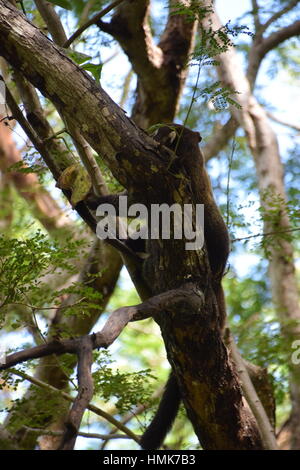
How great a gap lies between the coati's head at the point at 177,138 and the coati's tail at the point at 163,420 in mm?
1382

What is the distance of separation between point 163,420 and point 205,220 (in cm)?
126

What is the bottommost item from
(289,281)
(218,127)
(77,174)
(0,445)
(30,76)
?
(0,445)

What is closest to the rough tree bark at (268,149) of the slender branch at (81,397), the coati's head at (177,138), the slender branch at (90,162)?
the coati's head at (177,138)

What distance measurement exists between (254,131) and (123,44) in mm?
2227

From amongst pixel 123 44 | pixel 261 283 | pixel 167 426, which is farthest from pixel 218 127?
pixel 167 426

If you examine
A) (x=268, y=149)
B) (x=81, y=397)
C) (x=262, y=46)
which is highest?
(x=262, y=46)

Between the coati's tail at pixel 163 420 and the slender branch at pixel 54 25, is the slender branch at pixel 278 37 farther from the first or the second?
the coati's tail at pixel 163 420

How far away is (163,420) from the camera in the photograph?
3549 millimetres

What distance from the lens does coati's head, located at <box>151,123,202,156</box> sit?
2881 millimetres

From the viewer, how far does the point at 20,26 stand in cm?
263

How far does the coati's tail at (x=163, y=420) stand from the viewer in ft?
11.6

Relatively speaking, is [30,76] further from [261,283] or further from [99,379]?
[261,283]

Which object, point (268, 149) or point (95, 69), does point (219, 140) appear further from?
point (95, 69)

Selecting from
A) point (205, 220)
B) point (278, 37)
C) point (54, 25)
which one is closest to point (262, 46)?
point (278, 37)
